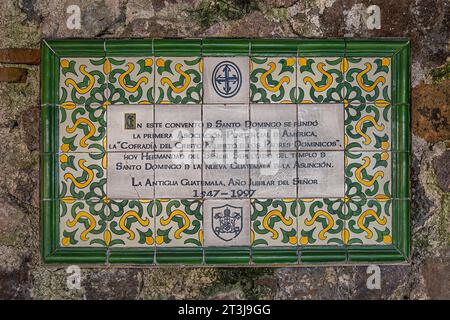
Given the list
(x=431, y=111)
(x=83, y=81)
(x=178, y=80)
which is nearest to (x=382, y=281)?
(x=431, y=111)

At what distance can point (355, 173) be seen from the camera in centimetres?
188

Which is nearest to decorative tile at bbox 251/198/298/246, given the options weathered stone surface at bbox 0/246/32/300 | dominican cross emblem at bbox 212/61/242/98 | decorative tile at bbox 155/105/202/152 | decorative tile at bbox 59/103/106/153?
decorative tile at bbox 155/105/202/152

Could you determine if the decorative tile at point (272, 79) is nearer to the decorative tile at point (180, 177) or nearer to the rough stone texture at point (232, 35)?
the rough stone texture at point (232, 35)

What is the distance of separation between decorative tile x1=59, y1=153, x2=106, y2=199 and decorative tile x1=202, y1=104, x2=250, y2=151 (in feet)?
1.41

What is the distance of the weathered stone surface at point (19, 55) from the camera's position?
1.87 meters

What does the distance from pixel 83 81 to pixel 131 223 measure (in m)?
0.60

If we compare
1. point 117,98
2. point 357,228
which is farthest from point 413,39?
point 117,98

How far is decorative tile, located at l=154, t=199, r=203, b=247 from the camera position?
1869mm

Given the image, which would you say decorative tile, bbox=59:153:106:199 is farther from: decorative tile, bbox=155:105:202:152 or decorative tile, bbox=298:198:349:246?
decorative tile, bbox=298:198:349:246

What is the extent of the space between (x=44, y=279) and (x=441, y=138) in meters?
1.69

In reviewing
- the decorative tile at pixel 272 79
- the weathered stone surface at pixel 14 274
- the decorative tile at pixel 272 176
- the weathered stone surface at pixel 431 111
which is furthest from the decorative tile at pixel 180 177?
the weathered stone surface at pixel 431 111

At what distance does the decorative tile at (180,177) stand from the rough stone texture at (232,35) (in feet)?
1.01

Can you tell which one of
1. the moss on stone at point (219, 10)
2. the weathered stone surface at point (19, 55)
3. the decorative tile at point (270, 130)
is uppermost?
the moss on stone at point (219, 10)

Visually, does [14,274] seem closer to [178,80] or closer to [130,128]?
[130,128]
